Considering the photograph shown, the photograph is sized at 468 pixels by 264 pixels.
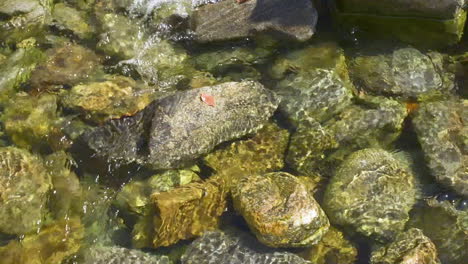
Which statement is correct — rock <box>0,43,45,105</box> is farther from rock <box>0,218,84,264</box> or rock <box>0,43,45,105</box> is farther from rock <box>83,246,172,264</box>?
rock <box>83,246,172,264</box>

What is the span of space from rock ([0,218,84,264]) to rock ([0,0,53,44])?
2.77 metres

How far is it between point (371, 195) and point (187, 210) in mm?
1833

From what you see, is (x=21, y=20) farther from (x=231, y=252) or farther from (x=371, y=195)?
(x=371, y=195)

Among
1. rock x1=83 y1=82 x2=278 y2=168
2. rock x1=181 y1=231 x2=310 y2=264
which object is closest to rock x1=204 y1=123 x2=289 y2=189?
rock x1=83 y1=82 x2=278 y2=168

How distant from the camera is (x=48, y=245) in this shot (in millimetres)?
4750

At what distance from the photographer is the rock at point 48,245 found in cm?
462

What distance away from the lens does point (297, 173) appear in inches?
211

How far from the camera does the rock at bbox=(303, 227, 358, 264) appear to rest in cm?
485

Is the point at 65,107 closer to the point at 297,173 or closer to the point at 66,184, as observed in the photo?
the point at 66,184

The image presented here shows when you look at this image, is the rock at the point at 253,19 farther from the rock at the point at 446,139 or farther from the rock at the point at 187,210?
the rock at the point at 187,210

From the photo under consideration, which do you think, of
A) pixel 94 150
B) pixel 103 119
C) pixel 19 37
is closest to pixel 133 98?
pixel 103 119

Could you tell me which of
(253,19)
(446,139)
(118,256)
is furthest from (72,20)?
(446,139)

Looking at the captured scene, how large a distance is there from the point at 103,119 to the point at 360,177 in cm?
284

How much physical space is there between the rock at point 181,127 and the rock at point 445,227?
1905 millimetres
